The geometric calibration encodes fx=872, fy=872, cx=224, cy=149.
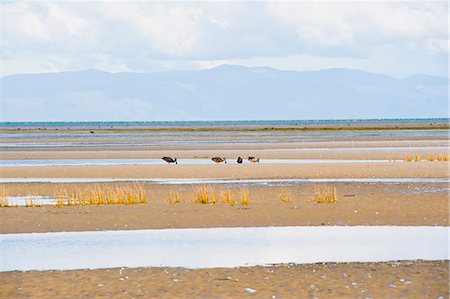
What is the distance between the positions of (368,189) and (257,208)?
6955 millimetres

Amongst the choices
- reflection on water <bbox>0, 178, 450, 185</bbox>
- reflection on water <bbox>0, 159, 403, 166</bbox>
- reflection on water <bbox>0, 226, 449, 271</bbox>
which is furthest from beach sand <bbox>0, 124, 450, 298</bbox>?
reflection on water <bbox>0, 159, 403, 166</bbox>

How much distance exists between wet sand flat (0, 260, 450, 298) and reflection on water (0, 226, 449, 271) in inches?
28.3

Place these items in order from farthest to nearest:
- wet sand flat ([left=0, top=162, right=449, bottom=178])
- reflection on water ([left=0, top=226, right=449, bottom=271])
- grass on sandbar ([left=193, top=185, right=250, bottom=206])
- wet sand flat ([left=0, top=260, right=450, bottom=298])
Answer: wet sand flat ([left=0, top=162, right=449, bottom=178]), grass on sandbar ([left=193, top=185, right=250, bottom=206]), reflection on water ([left=0, top=226, right=449, bottom=271]), wet sand flat ([left=0, top=260, right=450, bottom=298])

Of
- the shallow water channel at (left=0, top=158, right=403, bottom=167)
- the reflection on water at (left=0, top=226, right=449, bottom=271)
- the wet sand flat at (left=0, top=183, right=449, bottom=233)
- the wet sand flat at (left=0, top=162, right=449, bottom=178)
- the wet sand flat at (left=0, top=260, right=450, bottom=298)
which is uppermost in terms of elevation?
the shallow water channel at (left=0, top=158, right=403, bottom=167)

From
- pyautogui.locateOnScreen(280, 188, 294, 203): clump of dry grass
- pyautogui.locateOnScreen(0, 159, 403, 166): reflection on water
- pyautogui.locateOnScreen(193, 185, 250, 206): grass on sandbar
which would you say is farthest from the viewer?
pyautogui.locateOnScreen(0, 159, 403, 166): reflection on water

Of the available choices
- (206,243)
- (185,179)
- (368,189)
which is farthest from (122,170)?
(206,243)

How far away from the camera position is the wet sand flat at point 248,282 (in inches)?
509

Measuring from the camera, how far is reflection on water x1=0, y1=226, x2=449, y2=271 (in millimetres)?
15828

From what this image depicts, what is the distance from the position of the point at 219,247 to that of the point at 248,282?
383 cm

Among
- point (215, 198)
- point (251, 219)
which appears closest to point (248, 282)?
point (251, 219)

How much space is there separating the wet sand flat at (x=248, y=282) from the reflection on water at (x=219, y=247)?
0.72 metres

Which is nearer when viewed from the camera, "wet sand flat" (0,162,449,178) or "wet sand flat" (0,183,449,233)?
"wet sand flat" (0,183,449,233)

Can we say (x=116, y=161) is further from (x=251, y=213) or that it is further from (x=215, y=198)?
(x=251, y=213)

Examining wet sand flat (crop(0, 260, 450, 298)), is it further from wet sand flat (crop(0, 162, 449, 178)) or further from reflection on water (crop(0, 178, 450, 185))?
wet sand flat (crop(0, 162, 449, 178))
